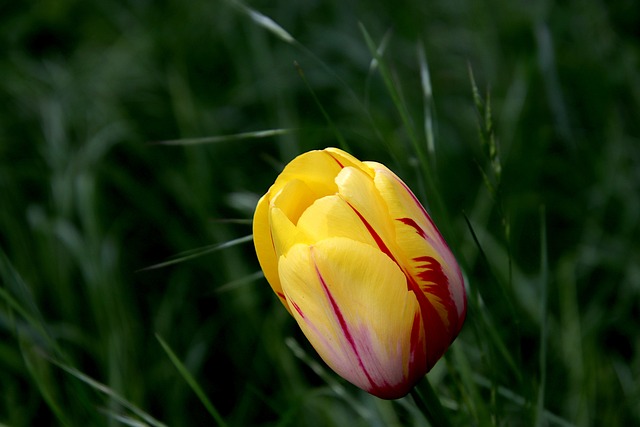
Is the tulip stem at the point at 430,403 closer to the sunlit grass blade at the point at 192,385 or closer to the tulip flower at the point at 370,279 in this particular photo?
the tulip flower at the point at 370,279

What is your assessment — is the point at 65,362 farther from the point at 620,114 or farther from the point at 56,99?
the point at 620,114

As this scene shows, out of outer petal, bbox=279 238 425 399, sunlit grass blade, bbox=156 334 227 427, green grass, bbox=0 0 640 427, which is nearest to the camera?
outer petal, bbox=279 238 425 399

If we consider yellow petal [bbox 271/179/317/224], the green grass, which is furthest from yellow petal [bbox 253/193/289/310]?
the green grass

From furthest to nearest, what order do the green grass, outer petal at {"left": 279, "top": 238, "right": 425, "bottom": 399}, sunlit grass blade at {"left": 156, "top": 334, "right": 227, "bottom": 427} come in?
the green grass < sunlit grass blade at {"left": 156, "top": 334, "right": 227, "bottom": 427} < outer petal at {"left": 279, "top": 238, "right": 425, "bottom": 399}

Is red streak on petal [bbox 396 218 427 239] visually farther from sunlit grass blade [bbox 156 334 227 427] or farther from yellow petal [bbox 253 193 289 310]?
sunlit grass blade [bbox 156 334 227 427]

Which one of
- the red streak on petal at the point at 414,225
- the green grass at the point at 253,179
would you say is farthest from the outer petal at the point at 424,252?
the green grass at the point at 253,179

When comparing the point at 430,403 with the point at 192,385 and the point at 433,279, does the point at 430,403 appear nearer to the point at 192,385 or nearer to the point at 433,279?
the point at 433,279
